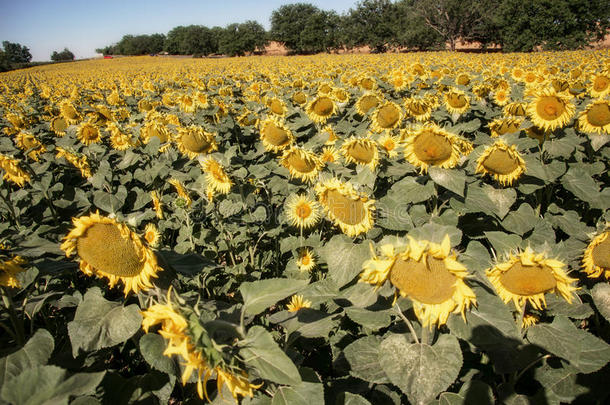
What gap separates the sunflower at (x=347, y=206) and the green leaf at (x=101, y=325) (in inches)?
52.5

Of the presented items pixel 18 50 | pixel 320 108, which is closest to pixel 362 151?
pixel 320 108

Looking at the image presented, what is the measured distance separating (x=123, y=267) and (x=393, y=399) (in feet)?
5.16

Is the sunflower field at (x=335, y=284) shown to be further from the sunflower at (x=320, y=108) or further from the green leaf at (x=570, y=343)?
the sunflower at (x=320, y=108)

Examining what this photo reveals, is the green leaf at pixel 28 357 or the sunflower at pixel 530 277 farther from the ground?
the sunflower at pixel 530 277

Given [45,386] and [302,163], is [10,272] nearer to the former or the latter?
[45,386]

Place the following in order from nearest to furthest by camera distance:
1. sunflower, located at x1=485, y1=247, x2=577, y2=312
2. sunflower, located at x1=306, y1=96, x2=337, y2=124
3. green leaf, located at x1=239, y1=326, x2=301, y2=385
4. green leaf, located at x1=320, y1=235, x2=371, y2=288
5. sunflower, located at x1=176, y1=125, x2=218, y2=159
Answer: green leaf, located at x1=239, y1=326, x2=301, y2=385 < sunflower, located at x1=485, y1=247, x2=577, y2=312 < green leaf, located at x1=320, y1=235, x2=371, y2=288 < sunflower, located at x1=176, y1=125, x2=218, y2=159 < sunflower, located at x1=306, y1=96, x2=337, y2=124

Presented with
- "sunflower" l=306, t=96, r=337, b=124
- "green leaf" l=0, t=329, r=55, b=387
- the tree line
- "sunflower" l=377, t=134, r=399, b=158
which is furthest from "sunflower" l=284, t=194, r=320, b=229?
the tree line

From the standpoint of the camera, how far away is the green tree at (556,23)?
98.3 ft

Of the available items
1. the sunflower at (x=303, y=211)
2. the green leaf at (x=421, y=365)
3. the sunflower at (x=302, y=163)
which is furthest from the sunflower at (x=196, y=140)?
the green leaf at (x=421, y=365)

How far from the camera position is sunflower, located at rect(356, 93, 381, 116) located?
199 inches

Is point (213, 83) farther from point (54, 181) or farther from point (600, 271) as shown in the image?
point (600, 271)

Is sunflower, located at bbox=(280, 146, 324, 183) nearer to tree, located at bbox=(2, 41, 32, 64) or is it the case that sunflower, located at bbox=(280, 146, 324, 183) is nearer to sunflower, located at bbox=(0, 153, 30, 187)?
sunflower, located at bbox=(0, 153, 30, 187)

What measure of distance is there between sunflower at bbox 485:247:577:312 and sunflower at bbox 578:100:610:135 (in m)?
2.65

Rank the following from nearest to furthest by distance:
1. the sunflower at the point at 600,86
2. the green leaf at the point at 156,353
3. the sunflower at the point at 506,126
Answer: the green leaf at the point at 156,353, the sunflower at the point at 506,126, the sunflower at the point at 600,86
